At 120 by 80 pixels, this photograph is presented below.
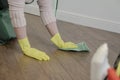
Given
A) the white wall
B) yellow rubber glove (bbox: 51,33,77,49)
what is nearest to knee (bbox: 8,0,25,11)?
yellow rubber glove (bbox: 51,33,77,49)

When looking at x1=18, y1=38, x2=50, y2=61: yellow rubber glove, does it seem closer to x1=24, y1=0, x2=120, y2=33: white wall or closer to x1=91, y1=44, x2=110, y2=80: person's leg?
x1=91, y1=44, x2=110, y2=80: person's leg

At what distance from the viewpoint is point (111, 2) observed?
199 cm

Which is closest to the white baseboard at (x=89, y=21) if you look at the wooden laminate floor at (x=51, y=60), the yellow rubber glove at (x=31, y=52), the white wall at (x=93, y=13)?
the white wall at (x=93, y=13)

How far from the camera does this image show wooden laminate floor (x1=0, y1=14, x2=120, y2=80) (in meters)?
1.04

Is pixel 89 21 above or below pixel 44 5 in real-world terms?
below

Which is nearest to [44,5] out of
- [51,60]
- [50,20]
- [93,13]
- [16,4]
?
[50,20]

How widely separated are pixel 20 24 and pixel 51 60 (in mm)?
265

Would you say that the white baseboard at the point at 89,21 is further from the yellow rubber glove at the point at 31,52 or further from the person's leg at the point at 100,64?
the person's leg at the point at 100,64

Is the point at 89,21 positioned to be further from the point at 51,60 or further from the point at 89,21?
the point at 51,60

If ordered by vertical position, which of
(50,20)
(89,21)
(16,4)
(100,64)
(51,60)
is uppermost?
(100,64)

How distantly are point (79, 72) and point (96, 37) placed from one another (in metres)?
0.72

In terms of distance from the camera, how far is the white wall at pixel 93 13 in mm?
2018

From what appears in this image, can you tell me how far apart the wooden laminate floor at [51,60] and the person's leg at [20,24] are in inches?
1.4

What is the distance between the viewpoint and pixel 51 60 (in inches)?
48.3
